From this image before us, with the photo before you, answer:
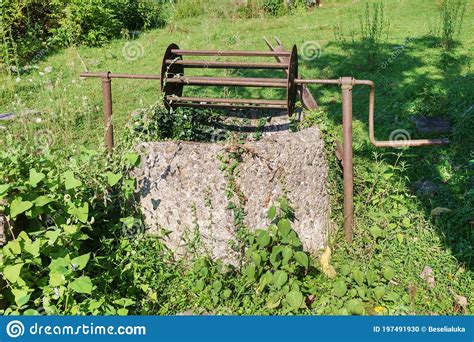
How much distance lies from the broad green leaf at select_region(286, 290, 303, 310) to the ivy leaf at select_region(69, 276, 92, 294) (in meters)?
1.15

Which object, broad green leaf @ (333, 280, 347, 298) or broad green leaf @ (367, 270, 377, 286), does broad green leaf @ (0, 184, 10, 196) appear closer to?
broad green leaf @ (333, 280, 347, 298)

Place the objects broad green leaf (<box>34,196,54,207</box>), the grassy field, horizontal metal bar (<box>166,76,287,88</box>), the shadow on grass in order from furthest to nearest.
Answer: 1. the shadow on grass
2. horizontal metal bar (<box>166,76,287,88</box>)
3. the grassy field
4. broad green leaf (<box>34,196,54,207</box>)

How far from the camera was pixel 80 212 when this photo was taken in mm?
3545

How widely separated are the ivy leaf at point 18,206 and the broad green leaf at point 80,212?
0.25 metres

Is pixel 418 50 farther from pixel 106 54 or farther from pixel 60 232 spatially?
pixel 60 232

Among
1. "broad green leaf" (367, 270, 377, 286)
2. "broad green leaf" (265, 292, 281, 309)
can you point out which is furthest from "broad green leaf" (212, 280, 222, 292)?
"broad green leaf" (367, 270, 377, 286)

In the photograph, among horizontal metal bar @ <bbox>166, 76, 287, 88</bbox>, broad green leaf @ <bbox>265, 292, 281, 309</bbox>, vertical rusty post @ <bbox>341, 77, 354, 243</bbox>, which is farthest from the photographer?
horizontal metal bar @ <bbox>166, 76, 287, 88</bbox>

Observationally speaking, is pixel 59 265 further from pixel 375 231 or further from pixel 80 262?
pixel 375 231

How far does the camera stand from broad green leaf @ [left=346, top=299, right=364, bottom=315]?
11.1 feet

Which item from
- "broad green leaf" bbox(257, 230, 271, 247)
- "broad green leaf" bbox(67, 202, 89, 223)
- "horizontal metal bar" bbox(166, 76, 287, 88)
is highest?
"horizontal metal bar" bbox(166, 76, 287, 88)

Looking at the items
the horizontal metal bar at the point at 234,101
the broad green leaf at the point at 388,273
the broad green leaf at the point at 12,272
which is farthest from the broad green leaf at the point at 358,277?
the broad green leaf at the point at 12,272

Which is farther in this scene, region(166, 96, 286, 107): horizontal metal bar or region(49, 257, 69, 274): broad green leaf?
region(166, 96, 286, 107): horizontal metal bar

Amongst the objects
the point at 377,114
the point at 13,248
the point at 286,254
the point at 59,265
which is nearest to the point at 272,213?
the point at 286,254

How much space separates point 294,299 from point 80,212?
4.49 ft
